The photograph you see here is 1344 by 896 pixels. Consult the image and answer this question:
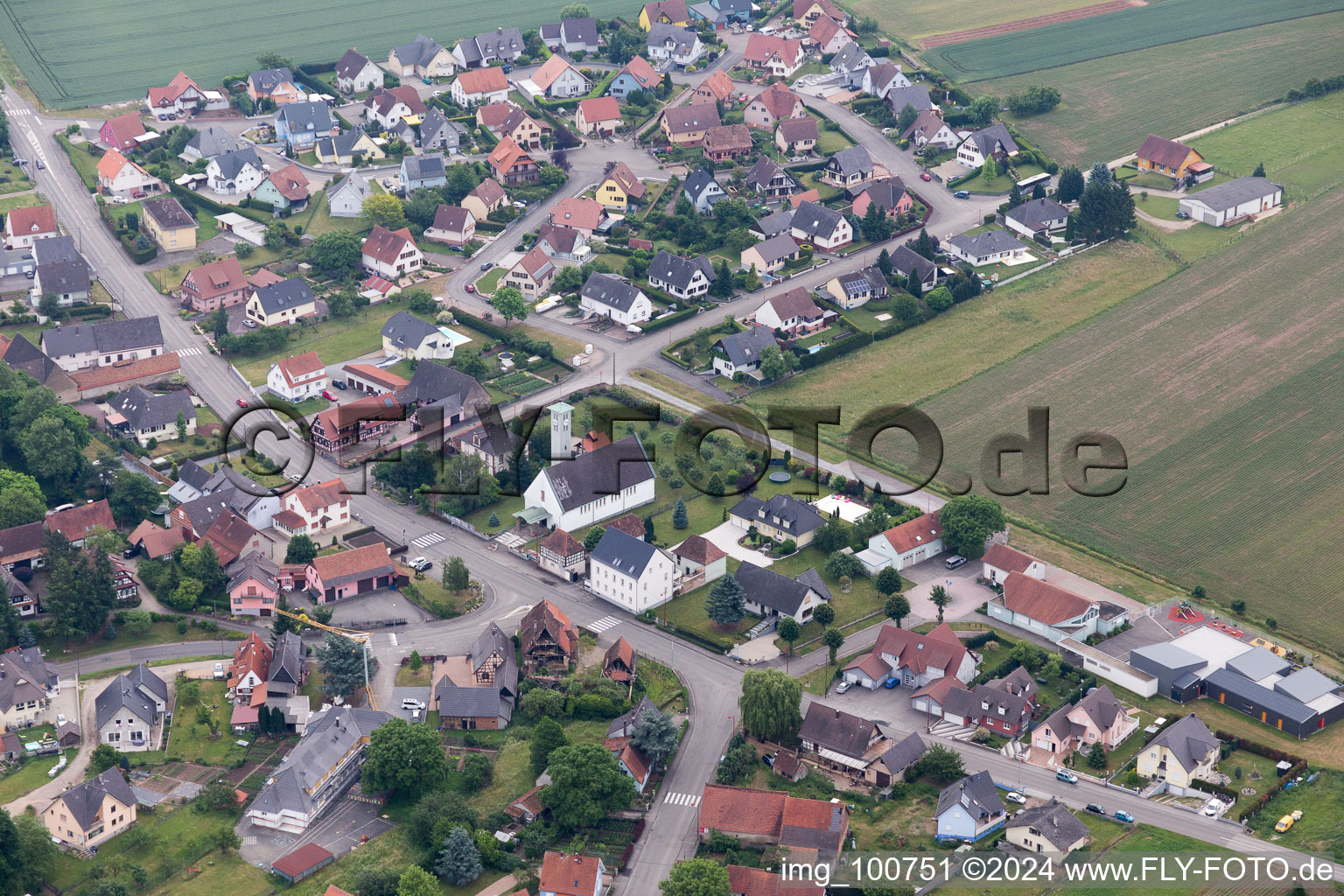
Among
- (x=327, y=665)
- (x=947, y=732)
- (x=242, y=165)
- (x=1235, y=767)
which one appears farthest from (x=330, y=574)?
(x=242, y=165)

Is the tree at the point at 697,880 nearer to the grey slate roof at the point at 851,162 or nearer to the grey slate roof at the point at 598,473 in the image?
the grey slate roof at the point at 598,473

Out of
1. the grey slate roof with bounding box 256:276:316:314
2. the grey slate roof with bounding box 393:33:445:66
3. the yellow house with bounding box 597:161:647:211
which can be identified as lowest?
the grey slate roof with bounding box 256:276:316:314

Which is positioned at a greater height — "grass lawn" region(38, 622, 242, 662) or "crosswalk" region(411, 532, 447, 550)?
"crosswalk" region(411, 532, 447, 550)

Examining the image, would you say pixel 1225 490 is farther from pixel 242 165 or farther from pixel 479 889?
pixel 242 165

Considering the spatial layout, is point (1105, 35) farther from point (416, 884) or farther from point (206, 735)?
point (416, 884)

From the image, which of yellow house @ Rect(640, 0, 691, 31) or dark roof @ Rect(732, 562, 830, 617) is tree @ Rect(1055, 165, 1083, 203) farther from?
dark roof @ Rect(732, 562, 830, 617)

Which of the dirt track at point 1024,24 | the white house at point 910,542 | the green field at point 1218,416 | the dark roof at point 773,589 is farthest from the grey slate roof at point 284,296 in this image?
the dirt track at point 1024,24

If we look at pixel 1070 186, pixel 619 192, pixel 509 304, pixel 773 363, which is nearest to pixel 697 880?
pixel 773 363

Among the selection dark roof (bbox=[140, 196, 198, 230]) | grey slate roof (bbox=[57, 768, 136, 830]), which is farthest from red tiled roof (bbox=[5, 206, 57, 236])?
grey slate roof (bbox=[57, 768, 136, 830])
